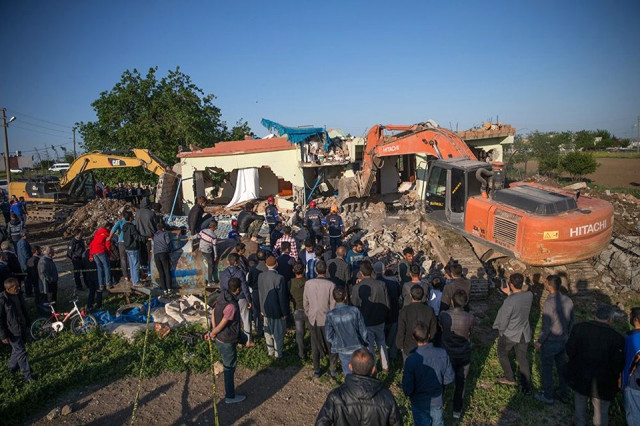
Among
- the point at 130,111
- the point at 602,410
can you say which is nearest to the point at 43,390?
the point at 602,410

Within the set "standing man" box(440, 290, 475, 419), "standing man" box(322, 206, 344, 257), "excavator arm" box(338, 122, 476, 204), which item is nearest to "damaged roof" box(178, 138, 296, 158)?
"excavator arm" box(338, 122, 476, 204)

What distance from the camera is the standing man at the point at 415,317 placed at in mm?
4883

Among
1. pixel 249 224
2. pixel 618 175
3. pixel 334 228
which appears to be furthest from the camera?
pixel 618 175

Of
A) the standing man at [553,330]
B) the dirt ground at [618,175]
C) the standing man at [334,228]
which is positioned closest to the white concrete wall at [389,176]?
the standing man at [334,228]

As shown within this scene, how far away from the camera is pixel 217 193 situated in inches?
869

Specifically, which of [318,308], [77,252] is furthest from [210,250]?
[318,308]

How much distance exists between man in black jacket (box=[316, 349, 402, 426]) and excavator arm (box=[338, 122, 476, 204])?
Result: 854 centimetres

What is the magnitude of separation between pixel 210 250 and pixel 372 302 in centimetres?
435

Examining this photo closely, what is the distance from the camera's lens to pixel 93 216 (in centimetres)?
1680

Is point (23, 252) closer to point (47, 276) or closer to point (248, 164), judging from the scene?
point (47, 276)

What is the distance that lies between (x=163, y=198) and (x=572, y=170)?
95.2 ft

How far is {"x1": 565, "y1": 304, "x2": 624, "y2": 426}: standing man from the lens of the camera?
4.25 metres

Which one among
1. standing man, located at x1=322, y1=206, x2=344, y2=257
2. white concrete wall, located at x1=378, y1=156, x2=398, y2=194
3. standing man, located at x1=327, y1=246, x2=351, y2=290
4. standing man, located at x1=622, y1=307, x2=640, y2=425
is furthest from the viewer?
white concrete wall, located at x1=378, y1=156, x2=398, y2=194

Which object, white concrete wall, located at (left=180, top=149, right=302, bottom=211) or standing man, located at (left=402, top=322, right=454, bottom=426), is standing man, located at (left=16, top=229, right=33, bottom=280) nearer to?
standing man, located at (left=402, top=322, right=454, bottom=426)
